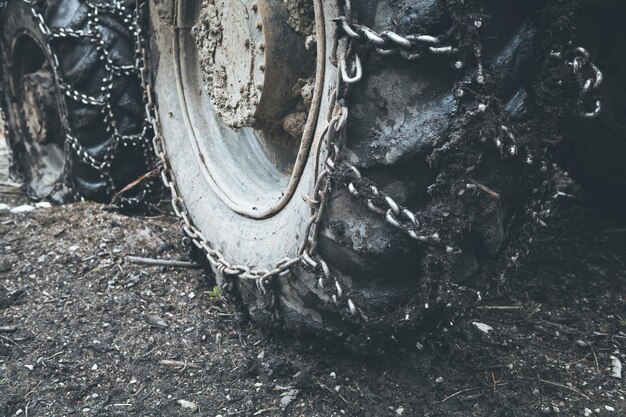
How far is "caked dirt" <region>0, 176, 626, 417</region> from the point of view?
4.91 feet

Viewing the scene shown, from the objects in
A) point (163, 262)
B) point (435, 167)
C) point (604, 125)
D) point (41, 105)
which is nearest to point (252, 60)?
point (435, 167)

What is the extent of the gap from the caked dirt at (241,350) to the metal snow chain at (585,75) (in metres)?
0.65

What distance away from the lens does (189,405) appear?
1.50 meters

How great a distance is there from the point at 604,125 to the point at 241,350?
3.99 ft

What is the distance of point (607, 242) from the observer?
2330 mm

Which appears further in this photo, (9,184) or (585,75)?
(9,184)

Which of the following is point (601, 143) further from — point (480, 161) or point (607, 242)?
point (480, 161)

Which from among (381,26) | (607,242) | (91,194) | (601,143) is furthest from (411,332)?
(91,194)

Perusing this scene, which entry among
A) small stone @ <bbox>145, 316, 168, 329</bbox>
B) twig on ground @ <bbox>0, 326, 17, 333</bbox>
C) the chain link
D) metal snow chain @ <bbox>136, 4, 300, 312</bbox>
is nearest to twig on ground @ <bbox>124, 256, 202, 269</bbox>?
metal snow chain @ <bbox>136, 4, 300, 312</bbox>

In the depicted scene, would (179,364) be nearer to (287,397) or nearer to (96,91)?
(287,397)

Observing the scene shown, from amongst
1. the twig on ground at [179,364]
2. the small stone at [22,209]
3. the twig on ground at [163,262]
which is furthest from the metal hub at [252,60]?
the small stone at [22,209]

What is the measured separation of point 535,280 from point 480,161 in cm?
96

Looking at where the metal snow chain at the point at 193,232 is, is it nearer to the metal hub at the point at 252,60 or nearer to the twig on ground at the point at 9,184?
the metal hub at the point at 252,60

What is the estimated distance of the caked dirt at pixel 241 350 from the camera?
4.91 feet
